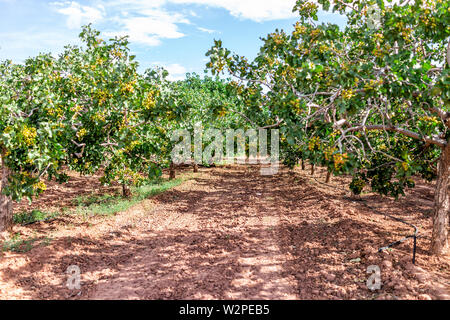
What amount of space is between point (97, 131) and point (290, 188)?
13.1 meters

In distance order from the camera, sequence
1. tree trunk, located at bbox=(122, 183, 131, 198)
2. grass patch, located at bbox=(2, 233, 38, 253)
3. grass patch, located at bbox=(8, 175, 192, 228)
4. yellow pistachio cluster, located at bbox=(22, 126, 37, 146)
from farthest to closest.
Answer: tree trunk, located at bbox=(122, 183, 131, 198) → grass patch, located at bbox=(8, 175, 192, 228) → grass patch, located at bbox=(2, 233, 38, 253) → yellow pistachio cluster, located at bbox=(22, 126, 37, 146)

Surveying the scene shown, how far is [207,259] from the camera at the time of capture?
321 inches

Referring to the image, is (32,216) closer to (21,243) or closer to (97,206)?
(97,206)

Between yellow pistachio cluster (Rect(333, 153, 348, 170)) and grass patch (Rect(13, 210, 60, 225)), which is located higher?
yellow pistachio cluster (Rect(333, 153, 348, 170))

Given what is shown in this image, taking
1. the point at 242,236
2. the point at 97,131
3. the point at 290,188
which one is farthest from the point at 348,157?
the point at 290,188

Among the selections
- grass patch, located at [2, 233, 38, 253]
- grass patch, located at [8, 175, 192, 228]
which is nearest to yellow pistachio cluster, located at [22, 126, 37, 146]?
grass patch, located at [2, 233, 38, 253]

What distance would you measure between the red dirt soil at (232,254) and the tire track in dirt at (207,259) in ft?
0.08

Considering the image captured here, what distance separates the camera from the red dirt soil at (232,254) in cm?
651

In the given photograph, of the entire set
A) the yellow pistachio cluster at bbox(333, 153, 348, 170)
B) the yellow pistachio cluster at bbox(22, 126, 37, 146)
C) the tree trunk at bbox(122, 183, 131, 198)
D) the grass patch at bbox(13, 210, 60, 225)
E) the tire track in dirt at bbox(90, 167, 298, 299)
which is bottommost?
the tire track in dirt at bbox(90, 167, 298, 299)

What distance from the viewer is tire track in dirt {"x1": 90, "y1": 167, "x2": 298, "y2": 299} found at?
6504mm

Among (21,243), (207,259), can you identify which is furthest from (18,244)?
(207,259)

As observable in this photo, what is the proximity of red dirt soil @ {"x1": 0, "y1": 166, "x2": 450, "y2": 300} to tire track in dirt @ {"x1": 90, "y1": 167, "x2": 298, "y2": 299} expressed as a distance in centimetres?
3

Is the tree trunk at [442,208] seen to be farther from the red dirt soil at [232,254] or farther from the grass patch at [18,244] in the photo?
the grass patch at [18,244]

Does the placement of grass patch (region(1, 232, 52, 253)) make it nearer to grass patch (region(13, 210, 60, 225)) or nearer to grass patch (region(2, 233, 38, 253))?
grass patch (region(2, 233, 38, 253))
